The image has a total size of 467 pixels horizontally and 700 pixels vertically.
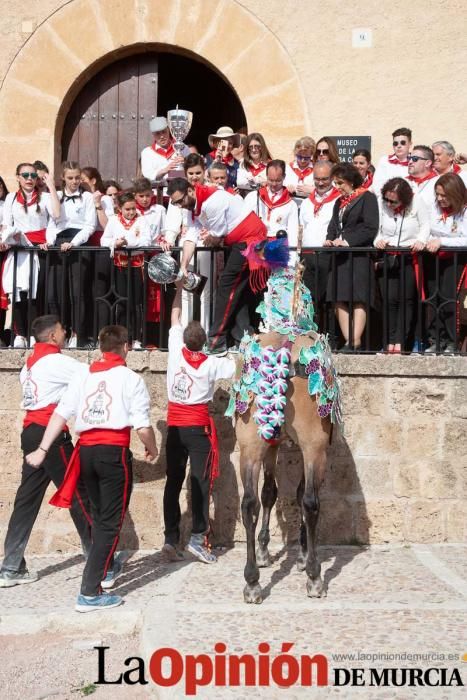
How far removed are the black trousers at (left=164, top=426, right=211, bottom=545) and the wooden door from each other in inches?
198

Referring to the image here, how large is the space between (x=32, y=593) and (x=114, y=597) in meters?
0.82

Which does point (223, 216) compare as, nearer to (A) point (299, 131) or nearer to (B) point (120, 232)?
(B) point (120, 232)

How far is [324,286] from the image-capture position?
8836mm

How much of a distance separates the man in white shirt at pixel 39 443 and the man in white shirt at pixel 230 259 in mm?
1286

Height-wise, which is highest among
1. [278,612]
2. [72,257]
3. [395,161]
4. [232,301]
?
[395,161]

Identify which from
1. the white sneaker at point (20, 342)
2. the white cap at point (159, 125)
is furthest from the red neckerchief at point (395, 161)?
the white sneaker at point (20, 342)

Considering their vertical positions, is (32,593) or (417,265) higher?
(417,265)

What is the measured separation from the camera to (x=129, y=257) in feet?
29.0

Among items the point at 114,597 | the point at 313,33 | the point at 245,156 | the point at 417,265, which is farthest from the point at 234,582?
the point at 313,33

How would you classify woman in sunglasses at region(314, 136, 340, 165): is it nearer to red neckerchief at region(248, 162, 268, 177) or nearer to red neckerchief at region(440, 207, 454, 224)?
red neckerchief at region(248, 162, 268, 177)

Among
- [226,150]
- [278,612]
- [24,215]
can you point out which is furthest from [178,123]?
[278,612]

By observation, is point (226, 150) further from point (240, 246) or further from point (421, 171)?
point (240, 246)

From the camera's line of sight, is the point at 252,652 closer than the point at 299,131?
Yes

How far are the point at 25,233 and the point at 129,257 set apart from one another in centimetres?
115
